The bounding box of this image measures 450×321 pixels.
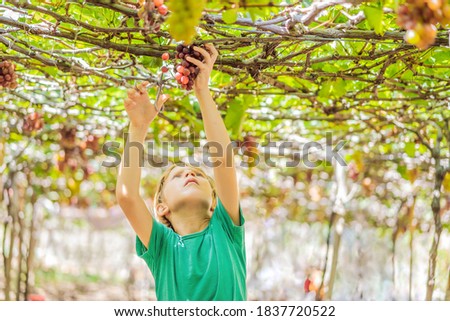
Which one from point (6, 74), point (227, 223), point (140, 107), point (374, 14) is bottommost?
point (227, 223)

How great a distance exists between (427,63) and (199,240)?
1.14 metres

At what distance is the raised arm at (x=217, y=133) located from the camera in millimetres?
1635

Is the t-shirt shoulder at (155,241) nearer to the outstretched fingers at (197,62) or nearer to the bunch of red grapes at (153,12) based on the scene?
the outstretched fingers at (197,62)

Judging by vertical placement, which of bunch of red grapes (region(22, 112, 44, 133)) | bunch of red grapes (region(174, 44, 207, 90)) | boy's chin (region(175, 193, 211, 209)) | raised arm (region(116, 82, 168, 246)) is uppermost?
bunch of red grapes (region(22, 112, 44, 133))

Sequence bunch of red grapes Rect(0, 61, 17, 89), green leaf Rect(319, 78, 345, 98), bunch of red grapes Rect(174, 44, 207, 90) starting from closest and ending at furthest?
1. bunch of red grapes Rect(174, 44, 207, 90)
2. bunch of red grapes Rect(0, 61, 17, 89)
3. green leaf Rect(319, 78, 345, 98)

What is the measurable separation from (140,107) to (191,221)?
1.42 ft

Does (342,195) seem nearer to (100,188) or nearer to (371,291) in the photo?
(100,188)

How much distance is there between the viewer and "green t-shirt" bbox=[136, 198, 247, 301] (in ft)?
5.82

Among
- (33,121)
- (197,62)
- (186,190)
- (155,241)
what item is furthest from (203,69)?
(33,121)

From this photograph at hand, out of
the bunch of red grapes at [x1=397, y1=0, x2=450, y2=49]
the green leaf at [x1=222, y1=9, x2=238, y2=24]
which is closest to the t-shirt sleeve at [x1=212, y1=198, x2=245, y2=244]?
the green leaf at [x1=222, y1=9, x2=238, y2=24]

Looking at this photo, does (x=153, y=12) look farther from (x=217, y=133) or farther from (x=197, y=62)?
(x=217, y=133)

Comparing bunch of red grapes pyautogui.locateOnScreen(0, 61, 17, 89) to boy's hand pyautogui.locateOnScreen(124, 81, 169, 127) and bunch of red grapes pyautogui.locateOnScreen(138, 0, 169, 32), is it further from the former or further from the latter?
bunch of red grapes pyautogui.locateOnScreen(138, 0, 169, 32)

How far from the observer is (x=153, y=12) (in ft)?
4.34

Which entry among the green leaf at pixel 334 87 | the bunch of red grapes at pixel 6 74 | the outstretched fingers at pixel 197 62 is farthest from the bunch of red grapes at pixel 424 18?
the bunch of red grapes at pixel 6 74
